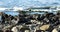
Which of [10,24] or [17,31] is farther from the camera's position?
[10,24]

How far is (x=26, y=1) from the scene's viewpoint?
3.37 meters

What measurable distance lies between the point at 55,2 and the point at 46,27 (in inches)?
32.7

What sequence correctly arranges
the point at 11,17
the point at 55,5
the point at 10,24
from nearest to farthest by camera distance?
the point at 10,24
the point at 11,17
the point at 55,5

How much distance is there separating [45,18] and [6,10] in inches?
24.8

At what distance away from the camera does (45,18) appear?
9.55 ft

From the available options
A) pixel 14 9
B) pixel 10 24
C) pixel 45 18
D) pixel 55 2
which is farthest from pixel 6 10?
pixel 55 2

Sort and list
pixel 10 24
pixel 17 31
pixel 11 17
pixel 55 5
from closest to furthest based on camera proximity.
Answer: pixel 17 31 → pixel 10 24 → pixel 11 17 → pixel 55 5

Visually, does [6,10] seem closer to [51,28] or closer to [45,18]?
[45,18]

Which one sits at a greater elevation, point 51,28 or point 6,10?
point 6,10

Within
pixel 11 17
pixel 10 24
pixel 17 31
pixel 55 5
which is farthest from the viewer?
pixel 55 5

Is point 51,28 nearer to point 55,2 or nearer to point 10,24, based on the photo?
point 10,24

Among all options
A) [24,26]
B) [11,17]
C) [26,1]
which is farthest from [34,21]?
[26,1]

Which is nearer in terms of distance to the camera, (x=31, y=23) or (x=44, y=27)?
(x=44, y=27)

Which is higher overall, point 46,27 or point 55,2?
point 55,2
